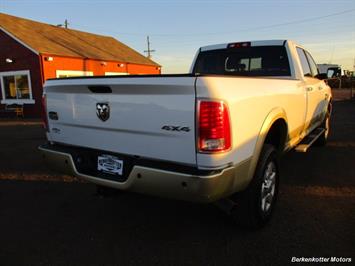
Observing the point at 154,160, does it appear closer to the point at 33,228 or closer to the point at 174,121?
the point at 174,121

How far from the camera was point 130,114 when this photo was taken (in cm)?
300

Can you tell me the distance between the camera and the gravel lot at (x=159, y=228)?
A: 3094 mm

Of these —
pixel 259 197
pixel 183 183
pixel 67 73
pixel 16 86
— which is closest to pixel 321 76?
pixel 259 197

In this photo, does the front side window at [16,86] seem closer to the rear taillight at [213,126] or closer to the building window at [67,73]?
the building window at [67,73]

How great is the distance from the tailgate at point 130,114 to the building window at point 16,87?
16354 mm

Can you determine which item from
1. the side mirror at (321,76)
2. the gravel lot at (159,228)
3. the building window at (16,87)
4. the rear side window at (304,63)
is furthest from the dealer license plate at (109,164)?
the building window at (16,87)

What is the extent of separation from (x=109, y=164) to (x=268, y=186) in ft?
5.62

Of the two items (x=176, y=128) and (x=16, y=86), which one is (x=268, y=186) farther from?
(x=16, y=86)

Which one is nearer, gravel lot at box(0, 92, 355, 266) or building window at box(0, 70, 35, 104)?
gravel lot at box(0, 92, 355, 266)

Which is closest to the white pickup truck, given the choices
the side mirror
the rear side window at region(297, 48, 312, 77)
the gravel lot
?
the gravel lot

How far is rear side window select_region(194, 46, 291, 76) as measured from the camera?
16.0 ft

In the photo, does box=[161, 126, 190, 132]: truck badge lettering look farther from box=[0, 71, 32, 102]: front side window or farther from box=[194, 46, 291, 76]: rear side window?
box=[0, 71, 32, 102]: front side window

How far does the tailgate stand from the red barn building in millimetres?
15567

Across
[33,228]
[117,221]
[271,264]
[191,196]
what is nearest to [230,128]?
[191,196]
